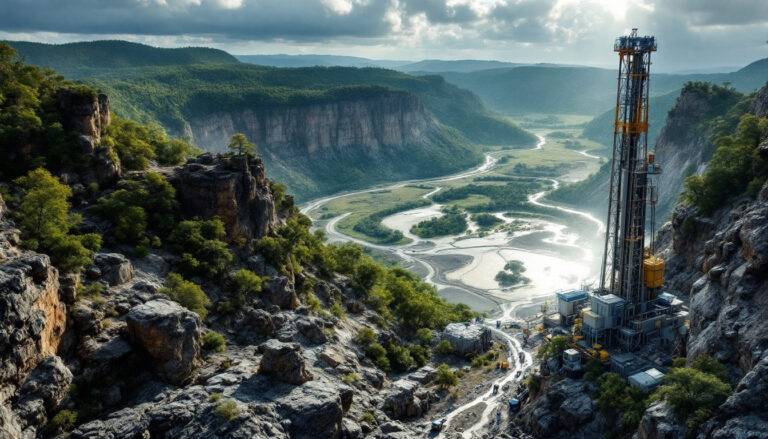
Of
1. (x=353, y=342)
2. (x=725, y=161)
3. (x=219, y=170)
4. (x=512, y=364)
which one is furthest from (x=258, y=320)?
(x=725, y=161)

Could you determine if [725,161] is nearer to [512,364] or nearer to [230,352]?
[512,364]

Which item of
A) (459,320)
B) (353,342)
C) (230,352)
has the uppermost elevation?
(230,352)

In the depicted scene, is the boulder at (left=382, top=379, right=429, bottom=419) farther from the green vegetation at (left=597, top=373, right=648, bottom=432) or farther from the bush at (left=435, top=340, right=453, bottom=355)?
the green vegetation at (left=597, top=373, right=648, bottom=432)

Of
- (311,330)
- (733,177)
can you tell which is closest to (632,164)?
(733,177)

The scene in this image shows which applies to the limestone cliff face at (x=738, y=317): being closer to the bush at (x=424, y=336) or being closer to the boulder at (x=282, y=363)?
the boulder at (x=282, y=363)

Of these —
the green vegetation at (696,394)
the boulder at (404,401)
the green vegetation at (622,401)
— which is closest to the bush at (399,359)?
the boulder at (404,401)
